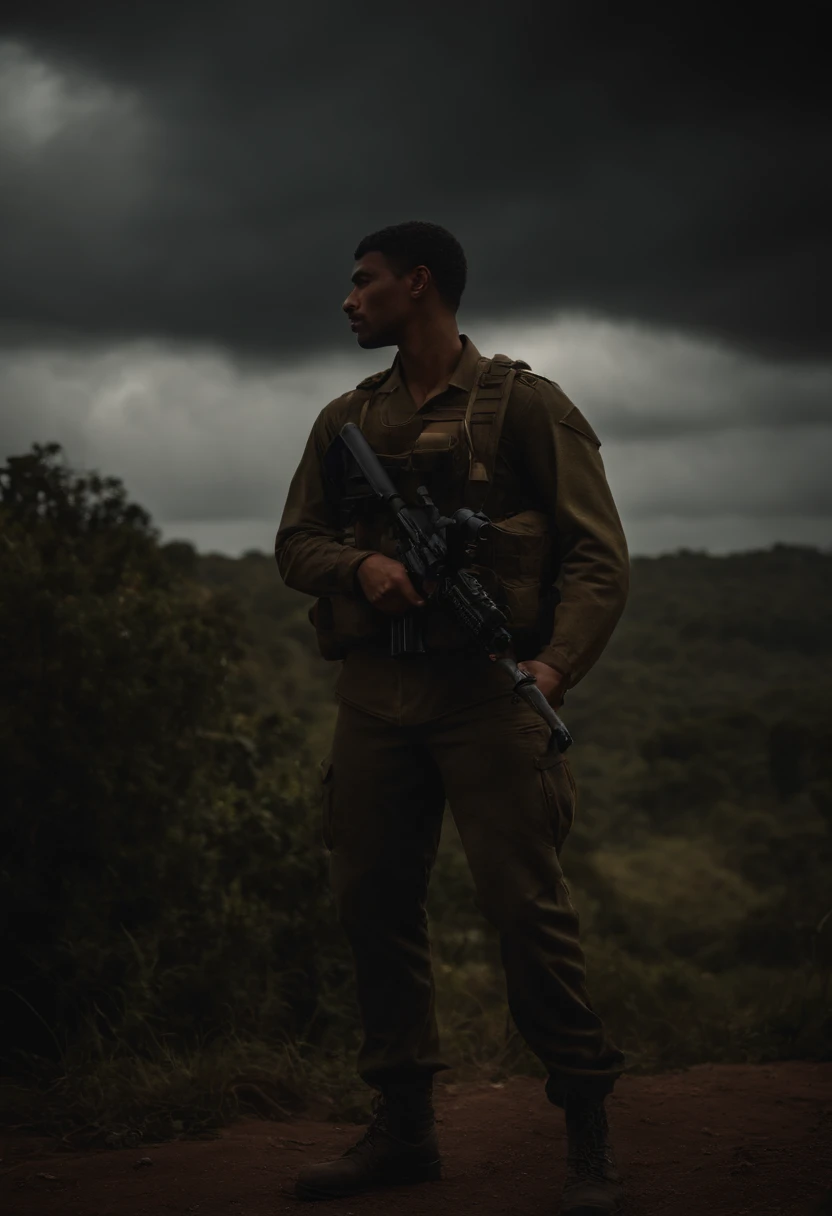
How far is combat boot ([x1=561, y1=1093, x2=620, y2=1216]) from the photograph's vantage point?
3318 mm

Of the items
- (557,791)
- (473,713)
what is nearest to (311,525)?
(473,713)

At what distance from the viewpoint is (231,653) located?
25.9 ft

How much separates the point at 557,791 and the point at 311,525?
3.48ft

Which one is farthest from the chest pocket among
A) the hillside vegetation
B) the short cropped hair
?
the hillside vegetation

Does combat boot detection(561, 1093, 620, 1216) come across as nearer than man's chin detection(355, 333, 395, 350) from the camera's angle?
Yes

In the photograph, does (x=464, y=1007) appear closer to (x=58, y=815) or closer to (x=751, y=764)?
(x=58, y=815)

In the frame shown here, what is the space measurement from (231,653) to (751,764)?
37.1 ft

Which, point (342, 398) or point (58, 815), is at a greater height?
point (342, 398)

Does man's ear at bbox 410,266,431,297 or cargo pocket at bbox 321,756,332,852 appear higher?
man's ear at bbox 410,266,431,297

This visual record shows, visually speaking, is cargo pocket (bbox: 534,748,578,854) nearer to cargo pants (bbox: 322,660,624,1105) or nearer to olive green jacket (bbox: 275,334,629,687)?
cargo pants (bbox: 322,660,624,1105)

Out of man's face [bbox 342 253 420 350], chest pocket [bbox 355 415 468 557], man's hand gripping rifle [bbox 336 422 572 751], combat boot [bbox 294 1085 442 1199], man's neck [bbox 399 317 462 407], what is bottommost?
combat boot [bbox 294 1085 442 1199]

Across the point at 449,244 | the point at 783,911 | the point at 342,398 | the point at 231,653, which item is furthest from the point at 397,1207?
the point at 783,911

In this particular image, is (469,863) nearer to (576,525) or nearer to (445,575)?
(445,575)

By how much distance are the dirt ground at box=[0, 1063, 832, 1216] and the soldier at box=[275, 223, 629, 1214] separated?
0.58 ft
